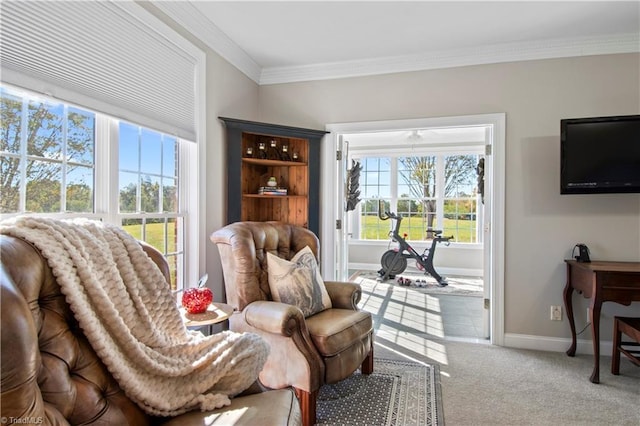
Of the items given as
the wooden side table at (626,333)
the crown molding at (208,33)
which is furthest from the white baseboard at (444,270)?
the crown molding at (208,33)

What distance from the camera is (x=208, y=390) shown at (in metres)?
1.30

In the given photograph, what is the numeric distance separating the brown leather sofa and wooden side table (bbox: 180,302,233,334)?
2.08 ft

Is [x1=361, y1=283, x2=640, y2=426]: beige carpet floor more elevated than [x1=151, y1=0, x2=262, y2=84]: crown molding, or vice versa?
[x1=151, y1=0, x2=262, y2=84]: crown molding

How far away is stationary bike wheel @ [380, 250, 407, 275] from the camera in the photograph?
5.96 m

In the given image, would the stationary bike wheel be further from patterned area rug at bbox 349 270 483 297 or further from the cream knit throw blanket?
the cream knit throw blanket

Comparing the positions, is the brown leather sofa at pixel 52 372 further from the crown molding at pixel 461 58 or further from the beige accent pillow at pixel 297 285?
the crown molding at pixel 461 58

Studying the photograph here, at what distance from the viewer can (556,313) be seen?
300cm

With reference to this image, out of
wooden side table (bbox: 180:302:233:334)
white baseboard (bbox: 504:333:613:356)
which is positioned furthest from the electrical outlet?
wooden side table (bbox: 180:302:233:334)

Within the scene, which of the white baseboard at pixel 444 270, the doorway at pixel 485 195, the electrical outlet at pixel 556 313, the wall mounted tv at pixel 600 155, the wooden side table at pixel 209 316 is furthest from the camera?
the white baseboard at pixel 444 270

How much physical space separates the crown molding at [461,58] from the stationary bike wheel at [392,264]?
3.42m

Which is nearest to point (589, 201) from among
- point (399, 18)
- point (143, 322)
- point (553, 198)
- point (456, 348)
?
point (553, 198)

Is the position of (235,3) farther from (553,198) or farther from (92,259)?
(553,198)

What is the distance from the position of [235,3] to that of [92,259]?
6.50 ft

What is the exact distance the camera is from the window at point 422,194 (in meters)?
6.54
